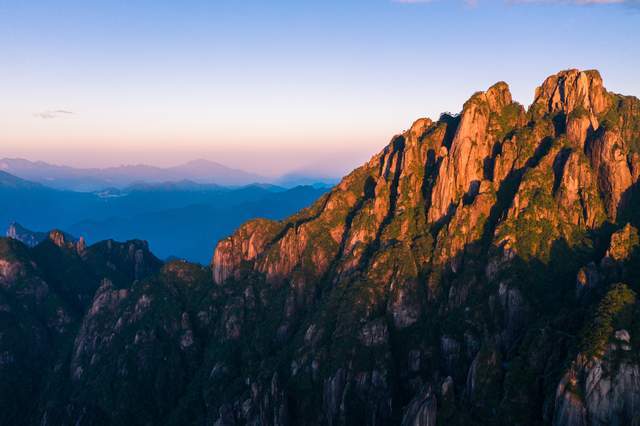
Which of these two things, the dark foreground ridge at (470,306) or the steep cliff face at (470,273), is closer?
the dark foreground ridge at (470,306)

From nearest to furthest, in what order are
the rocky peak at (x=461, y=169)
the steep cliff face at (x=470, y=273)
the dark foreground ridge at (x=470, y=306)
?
the dark foreground ridge at (x=470, y=306), the steep cliff face at (x=470, y=273), the rocky peak at (x=461, y=169)

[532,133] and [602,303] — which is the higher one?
[532,133]

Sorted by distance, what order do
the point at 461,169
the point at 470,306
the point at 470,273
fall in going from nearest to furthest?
the point at 470,306, the point at 470,273, the point at 461,169

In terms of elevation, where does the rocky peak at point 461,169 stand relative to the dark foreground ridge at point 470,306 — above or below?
above

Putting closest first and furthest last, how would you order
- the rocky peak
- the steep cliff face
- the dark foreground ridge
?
the dark foreground ridge → the steep cliff face → the rocky peak

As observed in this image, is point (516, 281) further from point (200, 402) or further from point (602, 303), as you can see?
point (200, 402)

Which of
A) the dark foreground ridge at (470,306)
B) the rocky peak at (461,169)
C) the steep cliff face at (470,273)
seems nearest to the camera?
the dark foreground ridge at (470,306)

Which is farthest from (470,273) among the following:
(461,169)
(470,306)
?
(461,169)

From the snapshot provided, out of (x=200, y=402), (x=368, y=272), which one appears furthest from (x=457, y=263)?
(x=200, y=402)

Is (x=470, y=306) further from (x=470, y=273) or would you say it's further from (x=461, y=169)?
(x=461, y=169)

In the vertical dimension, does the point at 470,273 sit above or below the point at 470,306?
above

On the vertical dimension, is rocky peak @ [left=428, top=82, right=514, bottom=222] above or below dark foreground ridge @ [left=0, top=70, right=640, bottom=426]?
above
